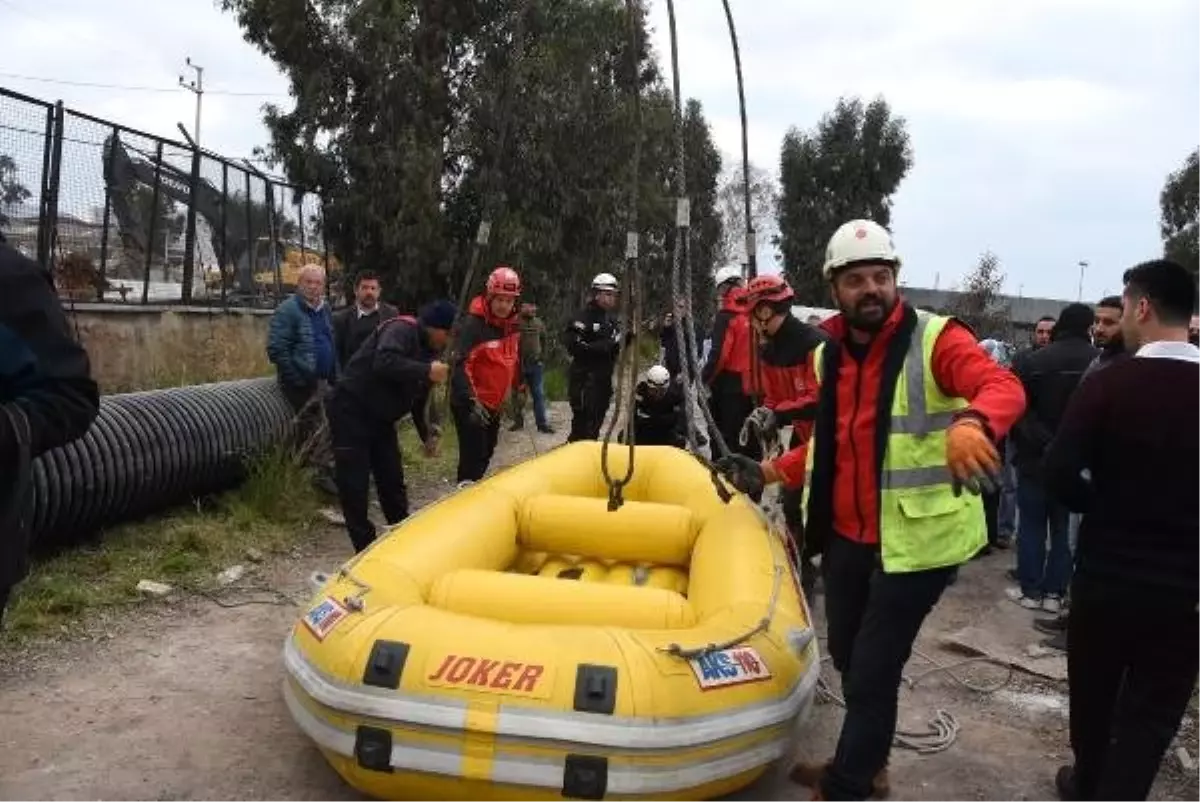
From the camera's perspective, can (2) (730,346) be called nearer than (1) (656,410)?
Yes

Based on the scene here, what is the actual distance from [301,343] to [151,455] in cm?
141

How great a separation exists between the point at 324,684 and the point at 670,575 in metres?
1.76

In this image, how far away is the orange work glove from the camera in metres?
2.35

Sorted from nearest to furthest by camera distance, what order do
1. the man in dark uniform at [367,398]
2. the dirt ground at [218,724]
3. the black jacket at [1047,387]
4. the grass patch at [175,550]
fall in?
1. the dirt ground at [218,724]
2. the grass patch at [175,550]
3. the man in dark uniform at [367,398]
4. the black jacket at [1047,387]

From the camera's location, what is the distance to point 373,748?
275 cm

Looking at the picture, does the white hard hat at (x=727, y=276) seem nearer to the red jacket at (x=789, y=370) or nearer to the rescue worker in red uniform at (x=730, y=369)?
the rescue worker in red uniform at (x=730, y=369)

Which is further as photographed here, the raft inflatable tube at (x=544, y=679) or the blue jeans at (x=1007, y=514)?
the blue jeans at (x=1007, y=514)

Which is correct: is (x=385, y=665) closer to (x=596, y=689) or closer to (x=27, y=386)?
(x=596, y=689)

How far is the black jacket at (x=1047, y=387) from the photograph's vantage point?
527 cm

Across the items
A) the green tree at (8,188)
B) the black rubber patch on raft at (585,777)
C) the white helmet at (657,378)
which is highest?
the green tree at (8,188)

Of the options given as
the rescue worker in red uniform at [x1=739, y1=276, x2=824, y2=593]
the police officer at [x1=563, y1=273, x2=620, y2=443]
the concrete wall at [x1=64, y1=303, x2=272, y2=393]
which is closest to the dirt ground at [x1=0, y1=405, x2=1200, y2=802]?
the rescue worker in red uniform at [x1=739, y1=276, x2=824, y2=593]

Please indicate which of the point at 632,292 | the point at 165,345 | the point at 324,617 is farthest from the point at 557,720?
the point at 165,345

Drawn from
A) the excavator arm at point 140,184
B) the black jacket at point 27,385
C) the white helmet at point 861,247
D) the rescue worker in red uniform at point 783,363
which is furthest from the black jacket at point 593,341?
the black jacket at point 27,385

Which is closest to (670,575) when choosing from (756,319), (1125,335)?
(756,319)
